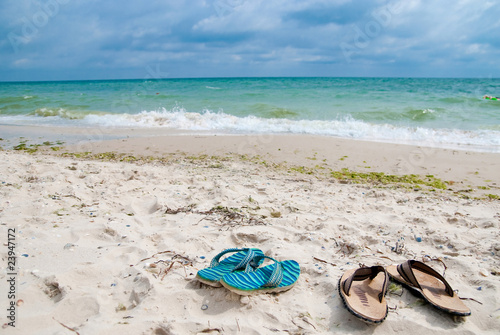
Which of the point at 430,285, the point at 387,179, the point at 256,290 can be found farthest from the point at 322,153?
the point at 256,290

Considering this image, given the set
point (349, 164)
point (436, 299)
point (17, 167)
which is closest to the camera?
point (436, 299)

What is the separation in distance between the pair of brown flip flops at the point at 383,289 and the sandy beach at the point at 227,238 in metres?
0.06

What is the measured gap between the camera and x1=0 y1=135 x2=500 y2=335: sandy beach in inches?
74.3

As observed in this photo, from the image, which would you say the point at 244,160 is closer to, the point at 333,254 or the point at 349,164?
the point at 349,164

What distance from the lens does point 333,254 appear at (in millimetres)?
2652

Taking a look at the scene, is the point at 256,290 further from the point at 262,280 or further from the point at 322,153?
the point at 322,153

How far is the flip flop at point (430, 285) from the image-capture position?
6.45 ft

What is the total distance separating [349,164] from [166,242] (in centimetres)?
412

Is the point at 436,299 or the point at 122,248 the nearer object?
the point at 436,299

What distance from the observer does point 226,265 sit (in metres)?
2.39

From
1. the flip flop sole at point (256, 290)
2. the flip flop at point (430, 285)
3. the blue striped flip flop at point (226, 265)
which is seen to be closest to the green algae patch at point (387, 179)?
the flip flop at point (430, 285)

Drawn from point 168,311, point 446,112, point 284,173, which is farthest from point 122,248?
point 446,112

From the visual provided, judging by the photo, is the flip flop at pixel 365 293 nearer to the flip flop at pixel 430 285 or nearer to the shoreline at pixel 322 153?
the flip flop at pixel 430 285

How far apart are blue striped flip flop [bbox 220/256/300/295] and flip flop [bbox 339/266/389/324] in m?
0.34
